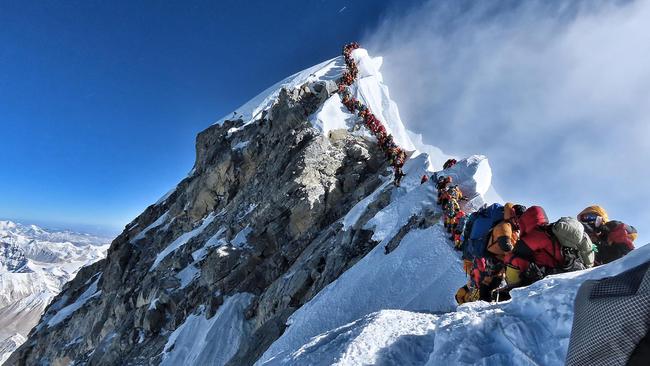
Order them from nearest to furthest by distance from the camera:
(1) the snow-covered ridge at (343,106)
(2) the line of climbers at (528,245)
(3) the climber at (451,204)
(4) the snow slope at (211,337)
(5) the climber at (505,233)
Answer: (2) the line of climbers at (528,245) → (5) the climber at (505,233) → (3) the climber at (451,204) → (4) the snow slope at (211,337) → (1) the snow-covered ridge at (343,106)

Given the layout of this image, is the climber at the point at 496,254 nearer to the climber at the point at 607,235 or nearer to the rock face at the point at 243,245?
the climber at the point at 607,235

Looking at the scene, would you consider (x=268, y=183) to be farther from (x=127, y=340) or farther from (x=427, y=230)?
(x=427, y=230)

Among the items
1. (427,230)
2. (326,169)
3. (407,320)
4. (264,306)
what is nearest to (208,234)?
(326,169)

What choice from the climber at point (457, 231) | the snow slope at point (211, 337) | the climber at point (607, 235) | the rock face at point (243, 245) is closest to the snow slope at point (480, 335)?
the climber at point (607, 235)

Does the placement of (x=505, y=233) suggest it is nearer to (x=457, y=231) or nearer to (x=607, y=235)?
(x=607, y=235)

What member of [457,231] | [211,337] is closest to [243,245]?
[211,337]
